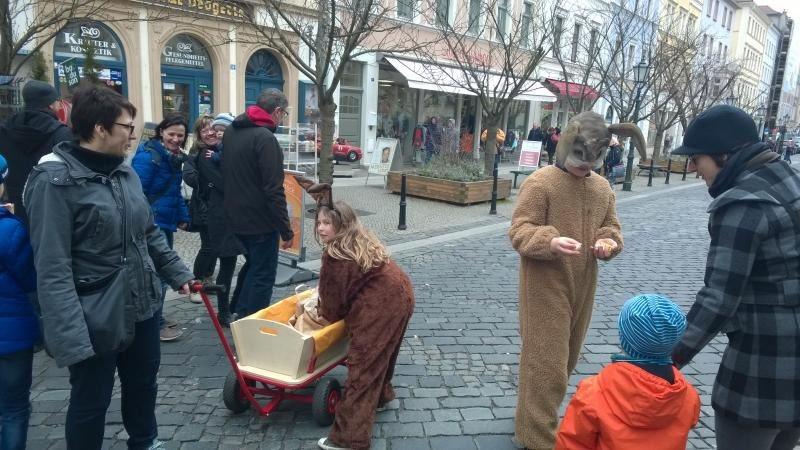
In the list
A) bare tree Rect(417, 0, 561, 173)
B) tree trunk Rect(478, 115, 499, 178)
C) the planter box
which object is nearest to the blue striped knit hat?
the planter box

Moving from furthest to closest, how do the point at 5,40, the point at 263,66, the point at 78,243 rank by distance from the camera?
the point at 263,66 → the point at 5,40 → the point at 78,243

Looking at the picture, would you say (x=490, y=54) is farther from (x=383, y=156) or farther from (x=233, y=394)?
(x=233, y=394)

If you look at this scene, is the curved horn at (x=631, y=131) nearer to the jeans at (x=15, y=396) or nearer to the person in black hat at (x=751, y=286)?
the person in black hat at (x=751, y=286)

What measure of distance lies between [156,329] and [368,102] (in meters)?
17.9

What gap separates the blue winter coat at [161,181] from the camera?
14.6ft

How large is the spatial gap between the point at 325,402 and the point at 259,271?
1.50 m

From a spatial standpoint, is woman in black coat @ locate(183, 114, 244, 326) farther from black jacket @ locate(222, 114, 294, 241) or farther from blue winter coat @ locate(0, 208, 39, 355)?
blue winter coat @ locate(0, 208, 39, 355)

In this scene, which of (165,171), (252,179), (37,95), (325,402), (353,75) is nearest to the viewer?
(325,402)

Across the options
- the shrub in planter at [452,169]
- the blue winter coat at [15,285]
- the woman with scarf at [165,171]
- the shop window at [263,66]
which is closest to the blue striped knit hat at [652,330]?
the blue winter coat at [15,285]

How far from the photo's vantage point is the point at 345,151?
61.4 feet

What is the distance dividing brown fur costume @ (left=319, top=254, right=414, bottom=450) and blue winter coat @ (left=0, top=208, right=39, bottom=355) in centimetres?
142

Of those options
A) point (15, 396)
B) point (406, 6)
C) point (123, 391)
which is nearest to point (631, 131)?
point (123, 391)

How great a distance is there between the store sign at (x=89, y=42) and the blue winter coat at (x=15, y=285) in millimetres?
11694

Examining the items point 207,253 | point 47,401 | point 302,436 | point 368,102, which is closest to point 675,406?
point 302,436
